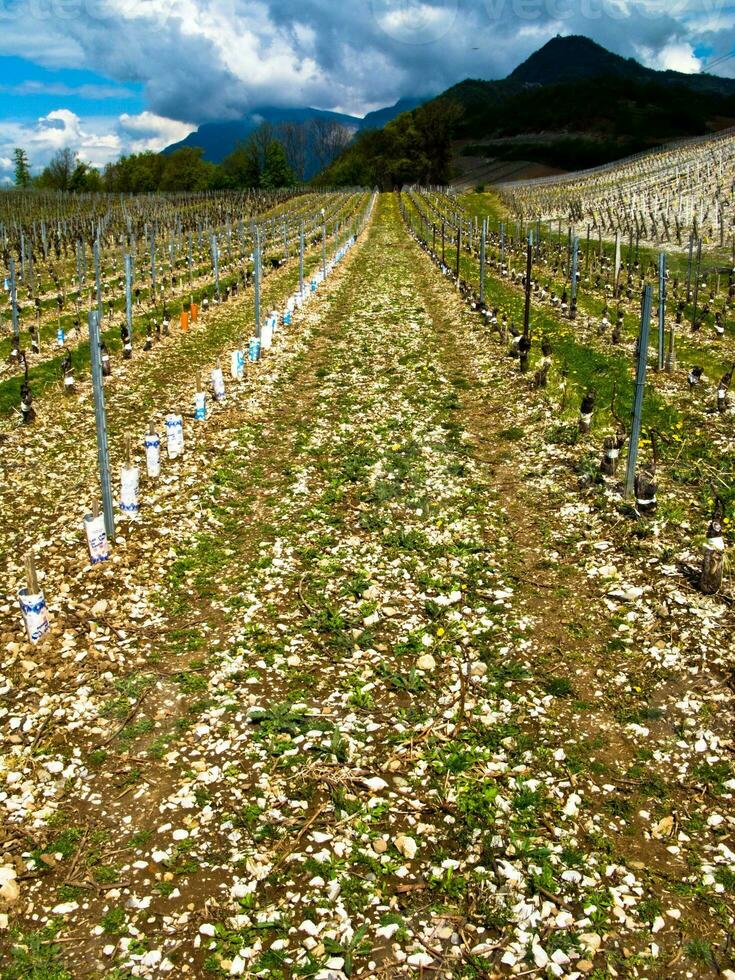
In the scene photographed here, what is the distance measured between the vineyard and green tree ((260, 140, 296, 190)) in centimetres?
14275

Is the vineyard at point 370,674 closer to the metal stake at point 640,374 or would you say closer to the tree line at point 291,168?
the metal stake at point 640,374

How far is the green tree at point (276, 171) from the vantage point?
152125 millimetres

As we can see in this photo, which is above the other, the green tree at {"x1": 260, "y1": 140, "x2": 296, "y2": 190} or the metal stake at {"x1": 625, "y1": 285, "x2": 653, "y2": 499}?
the green tree at {"x1": 260, "y1": 140, "x2": 296, "y2": 190}

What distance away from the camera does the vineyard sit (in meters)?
6.77

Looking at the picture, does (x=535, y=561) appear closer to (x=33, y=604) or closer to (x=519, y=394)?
(x=33, y=604)

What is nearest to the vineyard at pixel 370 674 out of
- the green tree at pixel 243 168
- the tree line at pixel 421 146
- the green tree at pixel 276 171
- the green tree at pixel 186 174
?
the tree line at pixel 421 146

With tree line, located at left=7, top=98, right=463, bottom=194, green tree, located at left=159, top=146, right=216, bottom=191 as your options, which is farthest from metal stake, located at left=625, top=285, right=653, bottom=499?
green tree, located at left=159, top=146, right=216, bottom=191

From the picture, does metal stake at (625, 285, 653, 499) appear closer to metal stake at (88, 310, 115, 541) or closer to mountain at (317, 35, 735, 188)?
metal stake at (88, 310, 115, 541)

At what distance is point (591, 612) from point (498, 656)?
1.89 metres

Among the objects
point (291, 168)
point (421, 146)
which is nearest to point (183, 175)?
point (291, 168)

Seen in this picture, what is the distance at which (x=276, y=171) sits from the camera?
503 feet

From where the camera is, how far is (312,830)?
305 inches

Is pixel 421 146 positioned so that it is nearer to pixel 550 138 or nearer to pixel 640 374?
pixel 550 138

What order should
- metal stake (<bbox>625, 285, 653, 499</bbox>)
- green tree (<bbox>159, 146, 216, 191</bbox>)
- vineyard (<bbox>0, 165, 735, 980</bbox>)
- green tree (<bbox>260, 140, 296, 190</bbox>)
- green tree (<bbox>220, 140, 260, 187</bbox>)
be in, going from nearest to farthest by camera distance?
vineyard (<bbox>0, 165, 735, 980</bbox>), metal stake (<bbox>625, 285, 653, 499</bbox>), green tree (<bbox>260, 140, 296, 190</bbox>), green tree (<bbox>220, 140, 260, 187</bbox>), green tree (<bbox>159, 146, 216, 191</bbox>)
